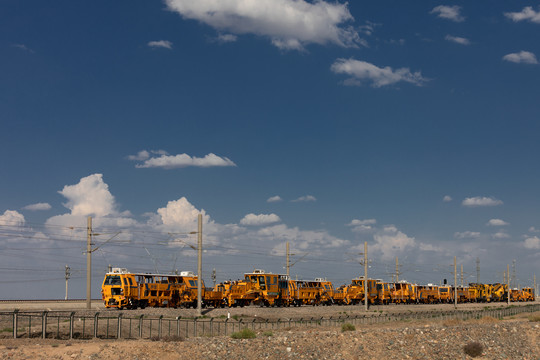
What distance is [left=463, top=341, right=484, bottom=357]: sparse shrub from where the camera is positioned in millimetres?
38966

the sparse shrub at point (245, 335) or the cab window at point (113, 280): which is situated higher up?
the cab window at point (113, 280)

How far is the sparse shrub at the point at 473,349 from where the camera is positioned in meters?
39.0

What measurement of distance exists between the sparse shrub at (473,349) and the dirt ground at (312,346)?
0.21 m

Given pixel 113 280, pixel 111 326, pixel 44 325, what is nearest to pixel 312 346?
pixel 111 326

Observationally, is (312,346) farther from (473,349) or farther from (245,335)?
(473,349)

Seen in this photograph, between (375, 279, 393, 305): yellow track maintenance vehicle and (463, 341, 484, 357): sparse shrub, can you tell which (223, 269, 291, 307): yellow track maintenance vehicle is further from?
(463, 341, 484, 357): sparse shrub

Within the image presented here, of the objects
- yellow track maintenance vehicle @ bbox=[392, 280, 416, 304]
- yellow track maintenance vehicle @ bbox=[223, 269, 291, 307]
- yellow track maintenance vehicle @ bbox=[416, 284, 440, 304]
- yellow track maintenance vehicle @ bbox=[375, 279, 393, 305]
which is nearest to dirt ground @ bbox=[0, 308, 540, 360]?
yellow track maintenance vehicle @ bbox=[223, 269, 291, 307]

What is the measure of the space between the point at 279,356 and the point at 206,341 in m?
4.14

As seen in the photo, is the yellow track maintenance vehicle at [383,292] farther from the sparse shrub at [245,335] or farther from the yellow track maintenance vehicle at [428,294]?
the sparse shrub at [245,335]

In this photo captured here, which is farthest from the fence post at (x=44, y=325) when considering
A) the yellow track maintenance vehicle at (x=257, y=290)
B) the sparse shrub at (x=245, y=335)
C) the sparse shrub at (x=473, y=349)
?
the yellow track maintenance vehicle at (x=257, y=290)

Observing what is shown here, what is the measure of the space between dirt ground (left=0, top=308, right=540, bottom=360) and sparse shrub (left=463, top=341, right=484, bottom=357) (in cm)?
21

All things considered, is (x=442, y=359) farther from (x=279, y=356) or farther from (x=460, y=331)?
(x=279, y=356)

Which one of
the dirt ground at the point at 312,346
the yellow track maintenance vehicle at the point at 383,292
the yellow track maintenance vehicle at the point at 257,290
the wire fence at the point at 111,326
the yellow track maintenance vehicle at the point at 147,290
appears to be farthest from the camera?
the yellow track maintenance vehicle at the point at 383,292

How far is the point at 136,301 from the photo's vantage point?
5791 centimetres
